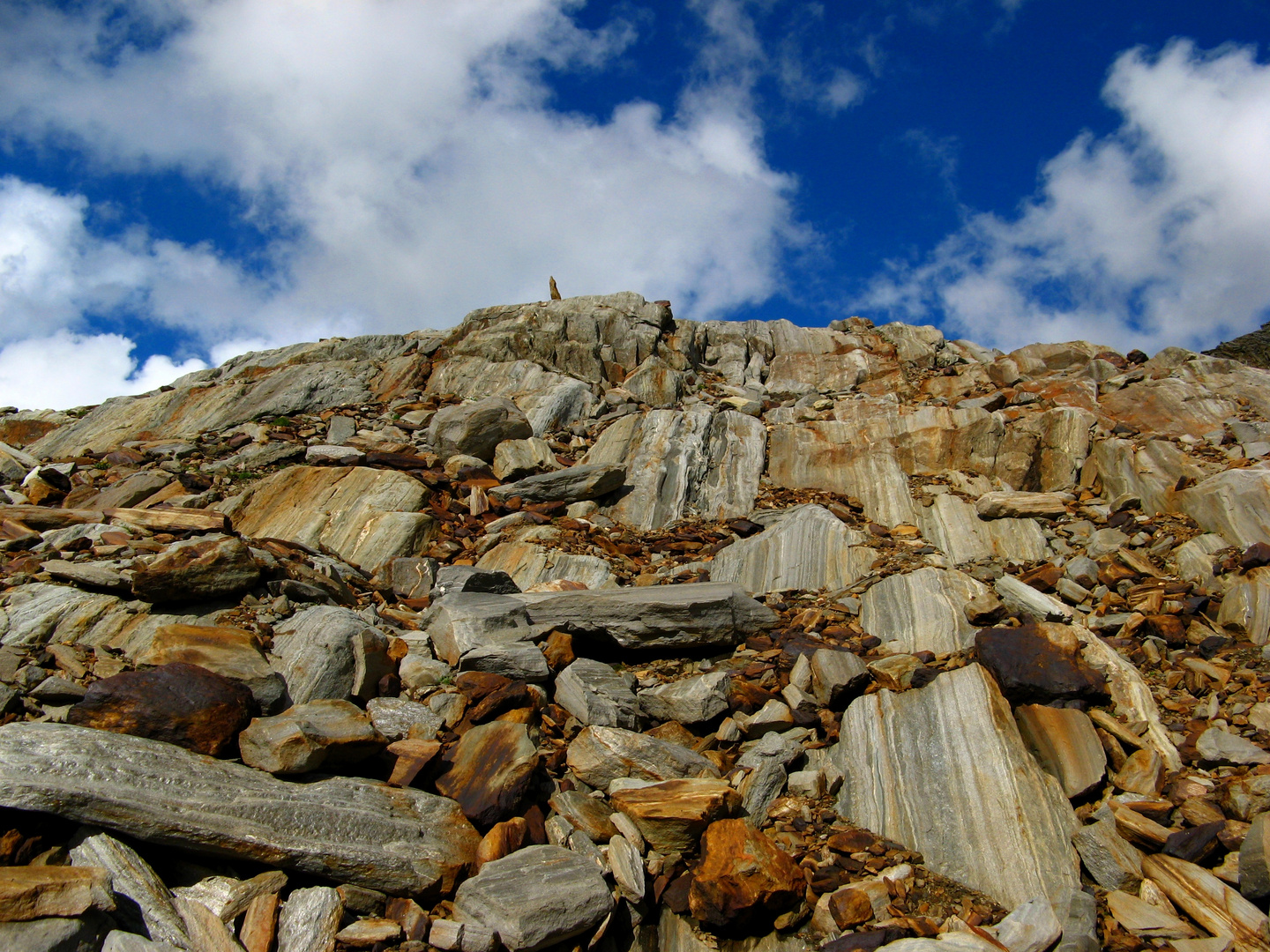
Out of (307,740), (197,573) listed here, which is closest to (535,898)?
(307,740)

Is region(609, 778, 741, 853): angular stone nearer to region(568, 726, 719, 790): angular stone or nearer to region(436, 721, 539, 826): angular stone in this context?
region(568, 726, 719, 790): angular stone

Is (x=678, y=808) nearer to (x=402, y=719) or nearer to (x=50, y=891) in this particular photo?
(x=402, y=719)

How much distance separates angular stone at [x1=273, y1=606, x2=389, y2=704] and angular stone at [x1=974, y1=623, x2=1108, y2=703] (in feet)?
19.9

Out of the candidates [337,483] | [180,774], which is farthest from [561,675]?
[337,483]

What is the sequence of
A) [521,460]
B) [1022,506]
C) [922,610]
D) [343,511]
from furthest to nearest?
[521,460] → [343,511] → [1022,506] → [922,610]

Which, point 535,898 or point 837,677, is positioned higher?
point 837,677

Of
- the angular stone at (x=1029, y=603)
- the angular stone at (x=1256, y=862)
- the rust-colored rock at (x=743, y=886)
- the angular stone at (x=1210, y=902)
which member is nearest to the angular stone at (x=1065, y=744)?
the angular stone at (x=1210, y=902)

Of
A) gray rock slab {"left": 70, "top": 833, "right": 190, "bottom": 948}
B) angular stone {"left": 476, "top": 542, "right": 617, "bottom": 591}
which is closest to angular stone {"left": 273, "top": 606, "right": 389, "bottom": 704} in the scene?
gray rock slab {"left": 70, "top": 833, "right": 190, "bottom": 948}

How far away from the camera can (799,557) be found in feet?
34.8

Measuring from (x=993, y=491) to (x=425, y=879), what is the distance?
11.1 metres

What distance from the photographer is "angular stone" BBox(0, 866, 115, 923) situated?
11.7ft

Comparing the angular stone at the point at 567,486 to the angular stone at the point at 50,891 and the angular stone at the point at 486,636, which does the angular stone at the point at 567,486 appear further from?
the angular stone at the point at 50,891

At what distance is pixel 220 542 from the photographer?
7703 mm

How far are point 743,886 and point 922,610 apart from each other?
464 cm
